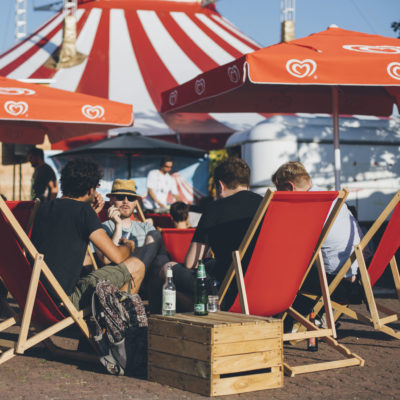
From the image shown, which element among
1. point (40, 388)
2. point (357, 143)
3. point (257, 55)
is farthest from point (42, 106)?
point (357, 143)

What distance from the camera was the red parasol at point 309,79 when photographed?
5.49 metres

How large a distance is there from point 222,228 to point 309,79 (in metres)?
2.02

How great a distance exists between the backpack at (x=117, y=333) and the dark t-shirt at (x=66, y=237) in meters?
0.26

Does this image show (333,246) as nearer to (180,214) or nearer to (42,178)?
(180,214)

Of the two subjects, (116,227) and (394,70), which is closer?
(116,227)

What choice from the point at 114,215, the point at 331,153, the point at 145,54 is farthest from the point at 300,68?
the point at 145,54

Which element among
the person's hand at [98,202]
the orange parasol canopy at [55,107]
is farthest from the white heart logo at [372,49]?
the person's hand at [98,202]

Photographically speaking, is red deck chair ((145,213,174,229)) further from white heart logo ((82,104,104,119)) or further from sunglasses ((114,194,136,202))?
sunglasses ((114,194,136,202))

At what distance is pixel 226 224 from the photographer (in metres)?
3.96

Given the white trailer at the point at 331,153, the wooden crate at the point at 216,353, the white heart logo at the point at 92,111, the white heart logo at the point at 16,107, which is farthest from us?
the white trailer at the point at 331,153

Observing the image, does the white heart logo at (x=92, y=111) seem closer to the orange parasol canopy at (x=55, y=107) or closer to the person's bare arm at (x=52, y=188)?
the orange parasol canopy at (x=55, y=107)

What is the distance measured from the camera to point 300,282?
162 inches

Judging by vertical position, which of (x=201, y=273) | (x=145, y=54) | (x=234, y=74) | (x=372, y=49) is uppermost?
(x=145, y=54)

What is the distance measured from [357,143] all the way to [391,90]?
5.24 feet
